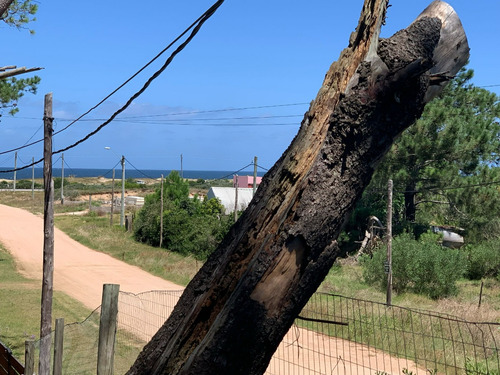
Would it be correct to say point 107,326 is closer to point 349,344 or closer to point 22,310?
point 349,344

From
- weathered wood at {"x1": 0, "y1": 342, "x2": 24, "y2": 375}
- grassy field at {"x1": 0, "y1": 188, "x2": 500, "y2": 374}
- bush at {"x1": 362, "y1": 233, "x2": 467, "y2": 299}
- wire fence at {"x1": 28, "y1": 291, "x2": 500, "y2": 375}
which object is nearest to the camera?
wire fence at {"x1": 28, "y1": 291, "x2": 500, "y2": 375}

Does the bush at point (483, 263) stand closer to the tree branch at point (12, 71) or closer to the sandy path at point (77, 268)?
the sandy path at point (77, 268)

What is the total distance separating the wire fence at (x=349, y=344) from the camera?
6.71m

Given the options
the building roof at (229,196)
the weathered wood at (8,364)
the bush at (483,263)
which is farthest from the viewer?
the building roof at (229,196)

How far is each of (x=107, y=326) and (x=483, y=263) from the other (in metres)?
23.1

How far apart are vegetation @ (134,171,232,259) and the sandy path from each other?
3.66 meters

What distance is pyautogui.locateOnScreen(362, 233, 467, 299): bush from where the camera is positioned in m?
19.0

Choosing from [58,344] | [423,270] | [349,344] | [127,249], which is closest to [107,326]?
[58,344]

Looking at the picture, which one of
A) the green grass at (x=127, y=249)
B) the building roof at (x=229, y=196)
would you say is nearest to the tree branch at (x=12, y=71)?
the green grass at (x=127, y=249)

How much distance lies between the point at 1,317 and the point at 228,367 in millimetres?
14826

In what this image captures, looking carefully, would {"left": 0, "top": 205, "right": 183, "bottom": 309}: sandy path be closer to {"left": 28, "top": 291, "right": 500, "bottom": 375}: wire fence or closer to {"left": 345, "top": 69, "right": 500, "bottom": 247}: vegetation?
{"left": 28, "top": 291, "right": 500, "bottom": 375}: wire fence

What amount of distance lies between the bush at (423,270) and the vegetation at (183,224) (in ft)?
29.3

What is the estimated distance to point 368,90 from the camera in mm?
1920

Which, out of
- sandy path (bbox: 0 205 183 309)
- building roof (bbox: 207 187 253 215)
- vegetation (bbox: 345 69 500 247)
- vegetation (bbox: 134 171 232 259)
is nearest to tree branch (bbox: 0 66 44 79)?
sandy path (bbox: 0 205 183 309)
